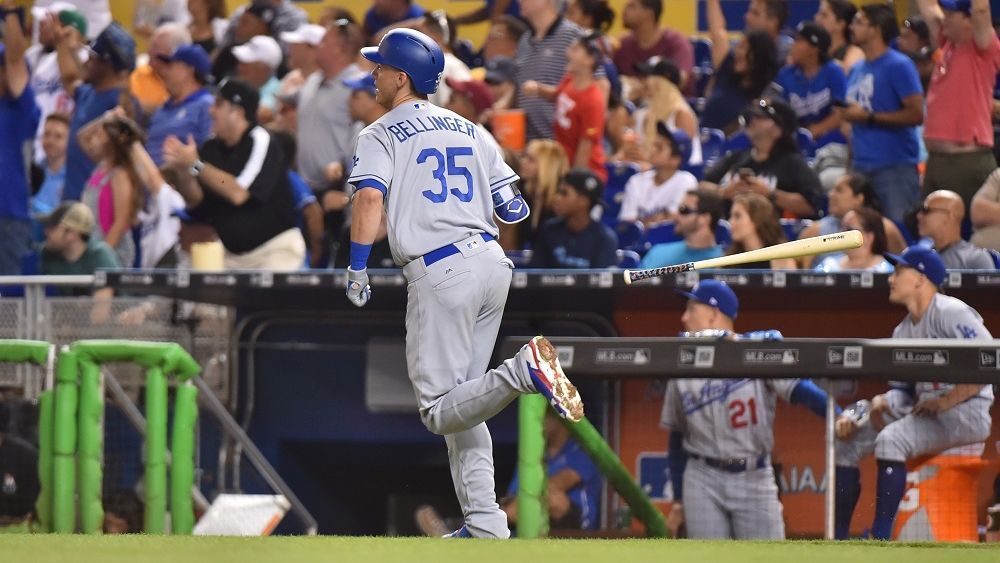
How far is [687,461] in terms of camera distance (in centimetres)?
693

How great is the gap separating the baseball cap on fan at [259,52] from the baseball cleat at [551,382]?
265 inches

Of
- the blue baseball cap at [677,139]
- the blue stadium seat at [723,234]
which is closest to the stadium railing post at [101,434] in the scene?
the blue stadium seat at [723,234]

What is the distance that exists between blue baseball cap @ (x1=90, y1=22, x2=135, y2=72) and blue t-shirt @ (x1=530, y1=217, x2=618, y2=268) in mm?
3522

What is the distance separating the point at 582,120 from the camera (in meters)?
10.2

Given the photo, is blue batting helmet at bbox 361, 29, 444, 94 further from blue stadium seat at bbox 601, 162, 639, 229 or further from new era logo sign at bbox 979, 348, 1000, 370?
blue stadium seat at bbox 601, 162, 639, 229

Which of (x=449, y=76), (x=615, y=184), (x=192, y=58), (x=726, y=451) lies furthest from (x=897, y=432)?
(x=192, y=58)

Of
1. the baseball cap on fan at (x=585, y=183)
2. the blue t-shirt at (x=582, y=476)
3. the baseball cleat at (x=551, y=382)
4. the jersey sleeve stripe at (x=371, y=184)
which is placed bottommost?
the blue t-shirt at (x=582, y=476)

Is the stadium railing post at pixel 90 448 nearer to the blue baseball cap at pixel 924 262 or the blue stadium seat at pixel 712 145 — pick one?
the blue baseball cap at pixel 924 262

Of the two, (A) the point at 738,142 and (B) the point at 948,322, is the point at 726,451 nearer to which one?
(B) the point at 948,322

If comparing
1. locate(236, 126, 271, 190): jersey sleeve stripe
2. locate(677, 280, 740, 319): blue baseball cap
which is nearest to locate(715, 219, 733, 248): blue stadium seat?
locate(677, 280, 740, 319): blue baseball cap

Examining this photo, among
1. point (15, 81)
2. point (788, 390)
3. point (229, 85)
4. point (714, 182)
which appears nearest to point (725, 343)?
point (788, 390)

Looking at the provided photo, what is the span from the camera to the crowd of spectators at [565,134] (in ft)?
28.2

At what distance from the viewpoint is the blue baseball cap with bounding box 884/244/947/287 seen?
23.1ft

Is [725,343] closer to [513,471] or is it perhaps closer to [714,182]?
[513,471]
